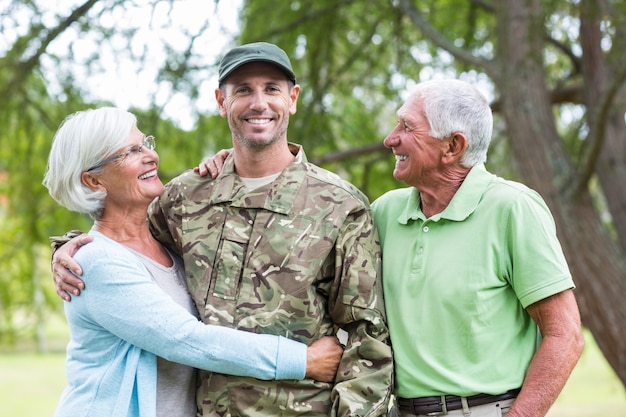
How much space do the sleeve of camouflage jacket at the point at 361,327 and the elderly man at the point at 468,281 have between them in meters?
0.05

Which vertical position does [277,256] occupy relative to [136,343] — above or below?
above

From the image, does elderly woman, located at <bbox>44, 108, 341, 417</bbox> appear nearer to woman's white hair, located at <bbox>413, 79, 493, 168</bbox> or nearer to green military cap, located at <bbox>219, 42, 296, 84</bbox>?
green military cap, located at <bbox>219, 42, 296, 84</bbox>

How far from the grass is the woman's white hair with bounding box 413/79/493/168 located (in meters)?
8.04

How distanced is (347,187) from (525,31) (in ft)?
11.0

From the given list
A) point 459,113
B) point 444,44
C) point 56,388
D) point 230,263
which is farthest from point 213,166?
point 56,388

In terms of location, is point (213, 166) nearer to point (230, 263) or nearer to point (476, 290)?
point (230, 263)

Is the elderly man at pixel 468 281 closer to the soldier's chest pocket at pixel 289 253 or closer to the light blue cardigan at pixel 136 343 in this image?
the soldier's chest pocket at pixel 289 253

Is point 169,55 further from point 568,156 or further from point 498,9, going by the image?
point 568,156

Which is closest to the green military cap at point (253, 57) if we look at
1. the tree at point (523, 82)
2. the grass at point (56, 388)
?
the tree at point (523, 82)

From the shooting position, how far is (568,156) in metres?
5.75

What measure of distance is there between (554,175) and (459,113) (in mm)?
3176

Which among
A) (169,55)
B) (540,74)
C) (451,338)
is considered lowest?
(451,338)

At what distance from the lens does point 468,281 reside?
8.34 ft

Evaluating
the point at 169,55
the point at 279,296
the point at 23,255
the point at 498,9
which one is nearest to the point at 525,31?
the point at 498,9
